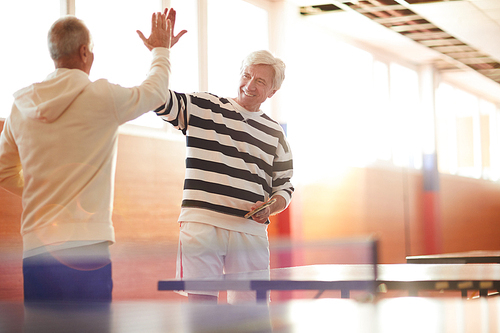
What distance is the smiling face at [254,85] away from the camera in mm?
2648

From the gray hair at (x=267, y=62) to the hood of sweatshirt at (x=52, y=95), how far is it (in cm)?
96

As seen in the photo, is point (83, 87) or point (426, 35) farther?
point (426, 35)

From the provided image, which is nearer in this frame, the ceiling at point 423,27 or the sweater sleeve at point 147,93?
the sweater sleeve at point 147,93

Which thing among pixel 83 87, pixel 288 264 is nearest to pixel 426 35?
pixel 288 264

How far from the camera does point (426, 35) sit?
7.61 m

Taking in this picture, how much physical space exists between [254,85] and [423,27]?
17.0ft

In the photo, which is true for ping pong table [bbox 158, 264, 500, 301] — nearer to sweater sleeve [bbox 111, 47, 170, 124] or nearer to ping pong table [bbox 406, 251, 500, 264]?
sweater sleeve [bbox 111, 47, 170, 124]

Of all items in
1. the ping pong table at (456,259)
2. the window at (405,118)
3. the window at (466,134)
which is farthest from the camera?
the window at (466,134)

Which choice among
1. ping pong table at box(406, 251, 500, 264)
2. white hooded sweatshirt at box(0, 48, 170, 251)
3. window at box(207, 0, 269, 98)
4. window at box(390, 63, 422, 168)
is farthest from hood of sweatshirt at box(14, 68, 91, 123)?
window at box(390, 63, 422, 168)

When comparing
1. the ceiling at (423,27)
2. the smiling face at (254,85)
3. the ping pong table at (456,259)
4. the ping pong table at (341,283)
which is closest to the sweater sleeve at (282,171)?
the smiling face at (254,85)

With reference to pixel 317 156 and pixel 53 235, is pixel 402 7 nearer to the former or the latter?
pixel 317 156

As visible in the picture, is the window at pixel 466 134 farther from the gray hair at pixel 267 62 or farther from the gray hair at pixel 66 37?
the gray hair at pixel 66 37

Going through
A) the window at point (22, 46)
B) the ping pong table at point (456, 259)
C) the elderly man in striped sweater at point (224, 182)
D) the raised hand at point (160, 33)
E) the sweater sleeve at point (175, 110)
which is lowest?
the ping pong table at point (456, 259)

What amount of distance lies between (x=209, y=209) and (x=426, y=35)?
19.5 feet
